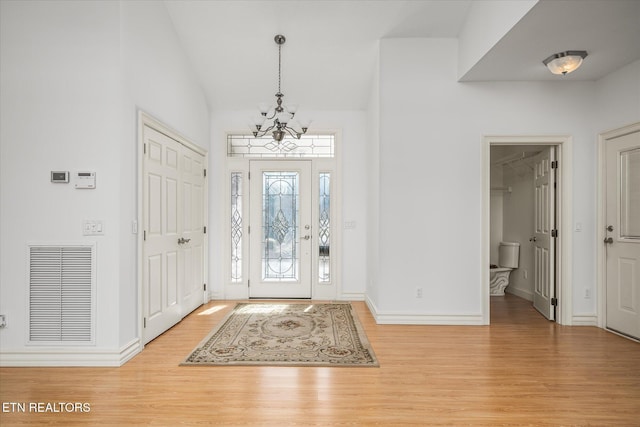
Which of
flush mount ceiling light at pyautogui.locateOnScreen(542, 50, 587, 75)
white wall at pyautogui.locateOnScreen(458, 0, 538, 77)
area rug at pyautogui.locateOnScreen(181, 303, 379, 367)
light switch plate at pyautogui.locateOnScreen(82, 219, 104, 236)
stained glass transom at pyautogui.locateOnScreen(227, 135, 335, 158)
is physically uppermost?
white wall at pyautogui.locateOnScreen(458, 0, 538, 77)

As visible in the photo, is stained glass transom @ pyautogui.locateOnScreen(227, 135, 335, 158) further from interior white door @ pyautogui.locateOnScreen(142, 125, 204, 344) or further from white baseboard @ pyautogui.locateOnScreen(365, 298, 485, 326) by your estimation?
white baseboard @ pyautogui.locateOnScreen(365, 298, 485, 326)

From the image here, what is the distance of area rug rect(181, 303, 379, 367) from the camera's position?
3455 millimetres

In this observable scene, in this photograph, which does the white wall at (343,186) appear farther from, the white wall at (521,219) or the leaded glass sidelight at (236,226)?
the white wall at (521,219)

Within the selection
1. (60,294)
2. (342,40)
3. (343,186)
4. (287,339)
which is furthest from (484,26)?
(60,294)

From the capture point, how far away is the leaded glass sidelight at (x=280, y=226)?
613 cm

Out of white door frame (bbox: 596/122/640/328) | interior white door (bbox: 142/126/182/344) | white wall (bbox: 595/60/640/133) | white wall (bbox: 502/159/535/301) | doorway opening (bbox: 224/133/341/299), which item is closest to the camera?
interior white door (bbox: 142/126/182/344)

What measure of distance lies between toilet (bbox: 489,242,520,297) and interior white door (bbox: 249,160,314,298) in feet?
9.51


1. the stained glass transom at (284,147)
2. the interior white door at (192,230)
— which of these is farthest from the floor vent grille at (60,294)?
the stained glass transom at (284,147)

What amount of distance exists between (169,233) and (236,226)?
1701mm

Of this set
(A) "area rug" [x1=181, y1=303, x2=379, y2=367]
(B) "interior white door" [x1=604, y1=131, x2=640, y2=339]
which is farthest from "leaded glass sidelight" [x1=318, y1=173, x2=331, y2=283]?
(B) "interior white door" [x1=604, y1=131, x2=640, y2=339]

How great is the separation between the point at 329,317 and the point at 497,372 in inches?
86.7

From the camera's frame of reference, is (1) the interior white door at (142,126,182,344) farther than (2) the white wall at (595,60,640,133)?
No

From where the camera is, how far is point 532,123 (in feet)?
15.3

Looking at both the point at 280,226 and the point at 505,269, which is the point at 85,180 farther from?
the point at 505,269
